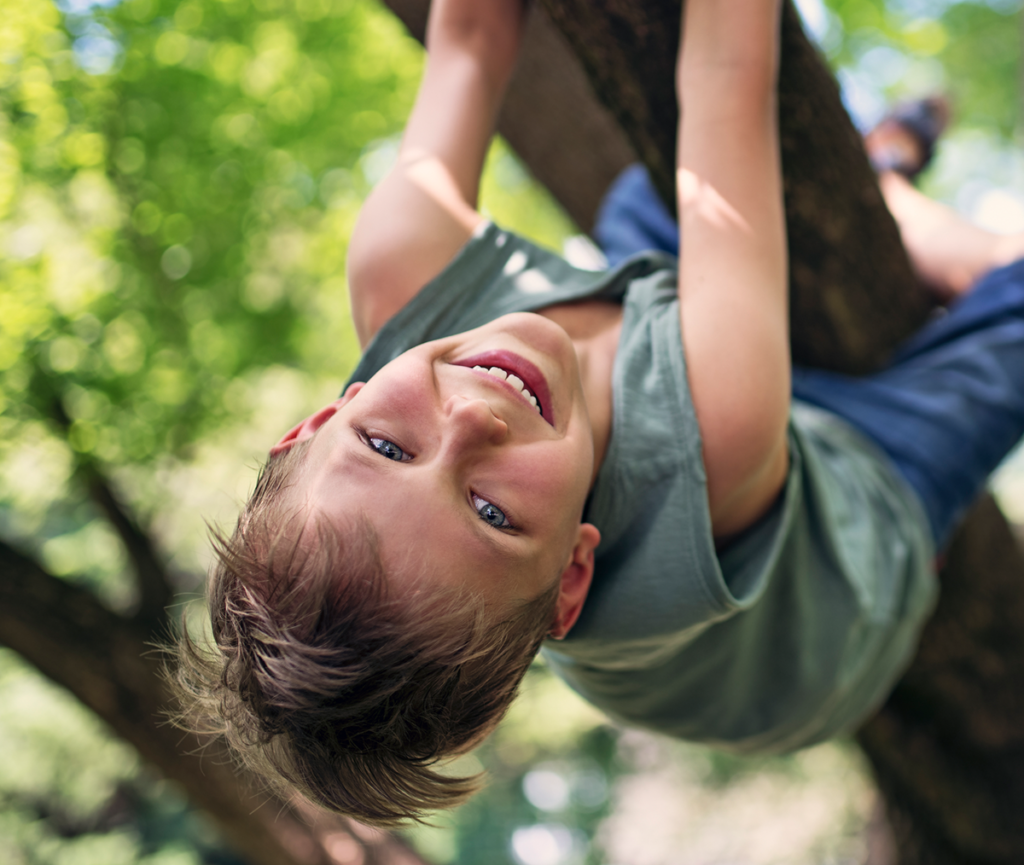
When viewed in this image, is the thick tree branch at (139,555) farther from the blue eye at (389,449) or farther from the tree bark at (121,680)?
the blue eye at (389,449)

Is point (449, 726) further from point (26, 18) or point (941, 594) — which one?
point (26, 18)

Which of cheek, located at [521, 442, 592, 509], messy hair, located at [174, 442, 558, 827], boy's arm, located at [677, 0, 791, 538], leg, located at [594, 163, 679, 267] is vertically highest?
boy's arm, located at [677, 0, 791, 538]

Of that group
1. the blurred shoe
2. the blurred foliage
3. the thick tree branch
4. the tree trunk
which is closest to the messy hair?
the blurred foliage

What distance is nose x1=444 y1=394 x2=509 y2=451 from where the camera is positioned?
1.10 meters

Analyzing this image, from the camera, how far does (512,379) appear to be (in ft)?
4.09

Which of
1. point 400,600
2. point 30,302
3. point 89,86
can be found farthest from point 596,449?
point 89,86

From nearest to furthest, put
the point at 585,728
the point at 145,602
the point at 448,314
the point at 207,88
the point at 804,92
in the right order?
the point at 448,314 < the point at 804,92 < the point at 207,88 < the point at 145,602 < the point at 585,728

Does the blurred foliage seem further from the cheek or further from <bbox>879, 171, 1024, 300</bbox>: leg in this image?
<bbox>879, 171, 1024, 300</bbox>: leg

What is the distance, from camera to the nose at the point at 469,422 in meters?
1.10

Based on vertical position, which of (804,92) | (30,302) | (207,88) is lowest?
(30,302)

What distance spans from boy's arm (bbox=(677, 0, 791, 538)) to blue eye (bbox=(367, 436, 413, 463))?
0.55 metres

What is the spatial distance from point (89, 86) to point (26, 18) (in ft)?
1.10

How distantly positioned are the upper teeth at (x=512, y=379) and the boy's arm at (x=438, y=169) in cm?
37

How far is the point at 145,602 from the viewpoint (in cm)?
343
